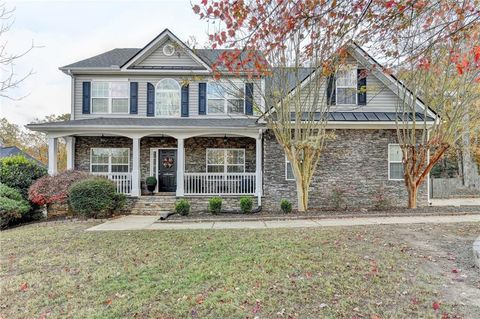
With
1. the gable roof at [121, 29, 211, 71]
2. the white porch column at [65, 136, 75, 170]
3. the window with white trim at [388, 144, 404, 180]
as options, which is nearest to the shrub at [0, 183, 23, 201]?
the white porch column at [65, 136, 75, 170]

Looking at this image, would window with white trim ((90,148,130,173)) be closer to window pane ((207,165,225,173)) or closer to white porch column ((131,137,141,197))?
white porch column ((131,137,141,197))

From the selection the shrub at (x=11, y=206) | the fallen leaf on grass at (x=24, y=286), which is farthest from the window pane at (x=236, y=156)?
the fallen leaf on grass at (x=24, y=286)

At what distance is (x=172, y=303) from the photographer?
3.58 meters

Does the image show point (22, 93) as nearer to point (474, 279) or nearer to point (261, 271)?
point (261, 271)

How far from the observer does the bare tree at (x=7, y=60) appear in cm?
505

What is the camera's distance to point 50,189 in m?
9.98

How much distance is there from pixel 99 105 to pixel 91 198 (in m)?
5.44

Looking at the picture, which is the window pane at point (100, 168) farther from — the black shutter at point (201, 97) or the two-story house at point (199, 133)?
the black shutter at point (201, 97)

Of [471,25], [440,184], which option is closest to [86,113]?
[471,25]

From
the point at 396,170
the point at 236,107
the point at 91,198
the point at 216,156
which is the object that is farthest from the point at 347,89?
the point at 91,198

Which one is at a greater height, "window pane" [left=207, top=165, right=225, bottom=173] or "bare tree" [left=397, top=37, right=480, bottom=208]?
"bare tree" [left=397, top=37, right=480, bottom=208]

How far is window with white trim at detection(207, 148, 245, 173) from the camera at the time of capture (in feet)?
43.6

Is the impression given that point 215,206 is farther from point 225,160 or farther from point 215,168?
point 225,160

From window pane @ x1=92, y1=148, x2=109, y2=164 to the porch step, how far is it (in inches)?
128
